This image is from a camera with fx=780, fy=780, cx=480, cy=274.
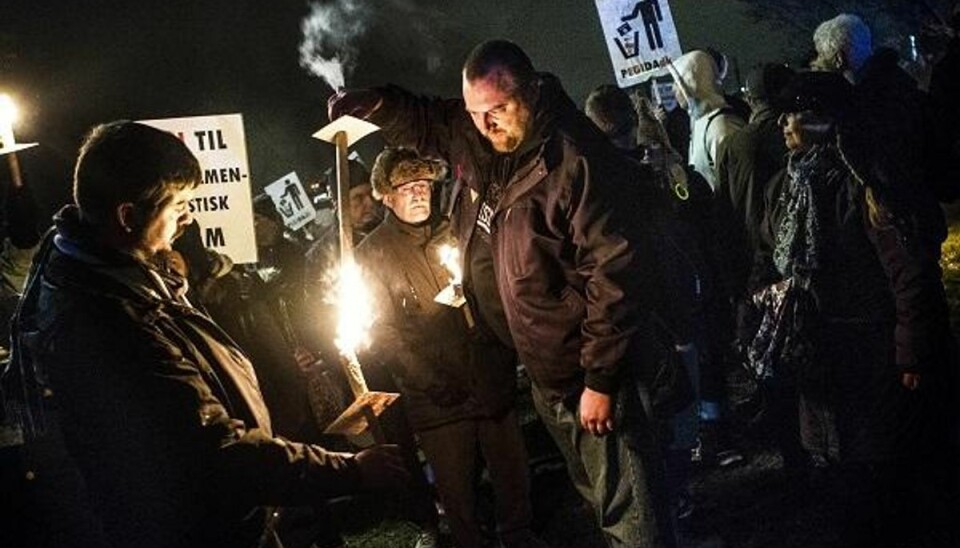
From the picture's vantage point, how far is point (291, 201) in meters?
15.3

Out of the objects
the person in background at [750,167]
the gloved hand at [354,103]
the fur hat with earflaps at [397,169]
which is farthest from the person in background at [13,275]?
the person in background at [750,167]

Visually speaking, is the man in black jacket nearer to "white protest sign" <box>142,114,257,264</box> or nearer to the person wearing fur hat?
the person wearing fur hat

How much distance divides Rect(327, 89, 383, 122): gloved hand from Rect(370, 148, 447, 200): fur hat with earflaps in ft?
2.80

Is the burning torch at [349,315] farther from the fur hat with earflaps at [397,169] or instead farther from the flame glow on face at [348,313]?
the fur hat with earflaps at [397,169]

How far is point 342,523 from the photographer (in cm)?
596

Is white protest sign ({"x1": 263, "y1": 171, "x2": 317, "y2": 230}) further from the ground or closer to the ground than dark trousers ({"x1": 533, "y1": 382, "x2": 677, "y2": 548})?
further from the ground

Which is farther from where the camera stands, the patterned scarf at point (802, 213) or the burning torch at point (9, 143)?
the burning torch at point (9, 143)

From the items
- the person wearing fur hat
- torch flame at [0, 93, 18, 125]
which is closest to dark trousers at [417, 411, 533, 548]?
the person wearing fur hat

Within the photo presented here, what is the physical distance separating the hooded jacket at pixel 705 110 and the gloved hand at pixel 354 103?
9.42 feet

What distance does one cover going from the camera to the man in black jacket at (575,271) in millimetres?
3361

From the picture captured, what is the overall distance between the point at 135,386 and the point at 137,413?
81mm

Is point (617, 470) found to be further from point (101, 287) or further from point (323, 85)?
point (323, 85)

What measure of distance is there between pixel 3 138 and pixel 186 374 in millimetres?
5141

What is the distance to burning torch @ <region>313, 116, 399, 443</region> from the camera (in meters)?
2.89
